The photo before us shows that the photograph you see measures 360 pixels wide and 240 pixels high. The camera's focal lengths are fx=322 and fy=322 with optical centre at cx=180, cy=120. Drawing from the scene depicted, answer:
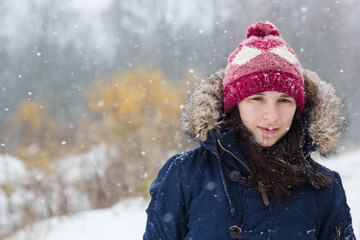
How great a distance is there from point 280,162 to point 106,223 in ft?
14.0

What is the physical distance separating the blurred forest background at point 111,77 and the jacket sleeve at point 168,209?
20.9 inches

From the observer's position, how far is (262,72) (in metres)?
1.28

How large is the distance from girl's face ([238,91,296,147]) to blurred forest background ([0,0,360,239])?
39 centimetres

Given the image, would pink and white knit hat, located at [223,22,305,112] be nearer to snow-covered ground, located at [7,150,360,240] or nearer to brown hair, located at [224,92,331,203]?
brown hair, located at [224,92,331,203]

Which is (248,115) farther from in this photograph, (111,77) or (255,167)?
(111,77)

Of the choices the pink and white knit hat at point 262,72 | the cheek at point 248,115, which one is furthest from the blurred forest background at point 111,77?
the cheek at point 248,115

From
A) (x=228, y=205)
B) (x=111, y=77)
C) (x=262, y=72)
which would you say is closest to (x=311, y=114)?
(x=262, y=72)

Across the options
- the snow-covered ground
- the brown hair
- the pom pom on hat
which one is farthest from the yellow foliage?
the brown hair

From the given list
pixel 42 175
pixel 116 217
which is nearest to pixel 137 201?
pixel 116 217

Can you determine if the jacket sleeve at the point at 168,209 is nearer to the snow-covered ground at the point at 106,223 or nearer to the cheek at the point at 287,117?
the cheek at the point at 287,117

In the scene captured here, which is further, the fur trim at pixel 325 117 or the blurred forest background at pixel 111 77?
the blurred forest background at pixel 111 77

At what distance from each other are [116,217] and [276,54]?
4.59 meters

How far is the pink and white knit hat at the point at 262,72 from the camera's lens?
1.26 meters

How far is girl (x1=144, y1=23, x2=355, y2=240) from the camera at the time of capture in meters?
1.23
